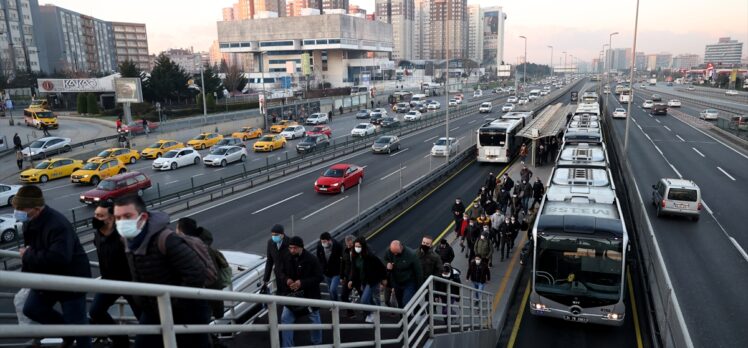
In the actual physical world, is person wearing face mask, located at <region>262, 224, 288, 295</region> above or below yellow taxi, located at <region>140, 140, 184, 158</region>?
above

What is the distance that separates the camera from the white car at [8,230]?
17719 millimetres

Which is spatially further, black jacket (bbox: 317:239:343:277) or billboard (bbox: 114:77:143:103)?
billboard (bbox: 114:77:143:103)

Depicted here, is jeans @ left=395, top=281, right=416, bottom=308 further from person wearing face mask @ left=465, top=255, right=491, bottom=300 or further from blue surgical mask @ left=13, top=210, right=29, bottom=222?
blue surgical mask @ left=13, top=210, right=29, bottom=222

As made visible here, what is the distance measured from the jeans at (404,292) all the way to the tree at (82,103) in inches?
2438

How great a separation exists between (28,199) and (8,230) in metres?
17.9

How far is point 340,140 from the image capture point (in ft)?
157

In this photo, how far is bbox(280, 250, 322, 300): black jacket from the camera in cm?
671


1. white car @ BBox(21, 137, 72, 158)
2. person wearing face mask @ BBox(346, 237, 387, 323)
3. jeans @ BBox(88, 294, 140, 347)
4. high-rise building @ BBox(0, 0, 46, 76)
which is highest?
high-rise building @ BBox(0, 0, 46, 76)

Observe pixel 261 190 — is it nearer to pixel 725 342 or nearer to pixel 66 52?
pixel 725 342

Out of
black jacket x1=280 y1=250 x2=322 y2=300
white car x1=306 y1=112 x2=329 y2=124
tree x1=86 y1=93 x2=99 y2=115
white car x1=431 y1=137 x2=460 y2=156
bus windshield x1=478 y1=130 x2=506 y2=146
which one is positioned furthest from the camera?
white car x1=306 y1=112 x2=329 y2=124

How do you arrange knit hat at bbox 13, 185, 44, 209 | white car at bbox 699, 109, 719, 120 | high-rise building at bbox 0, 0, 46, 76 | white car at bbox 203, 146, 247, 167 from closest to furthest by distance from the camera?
knit hat at bbox 13, 185, 44, 209, white car at bbox 203, 146, 247, 167, white car at bbox 699, 109, 719, 120, high-rise building at bbox 0, 0, 46, 76

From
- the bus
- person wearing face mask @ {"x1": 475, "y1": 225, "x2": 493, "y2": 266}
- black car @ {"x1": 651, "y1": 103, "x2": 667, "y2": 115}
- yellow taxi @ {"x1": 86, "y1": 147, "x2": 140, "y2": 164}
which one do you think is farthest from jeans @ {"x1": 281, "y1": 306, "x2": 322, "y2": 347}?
black car @ {"x1": 651, "y1": 103, "x2": 667, "y2": 115}

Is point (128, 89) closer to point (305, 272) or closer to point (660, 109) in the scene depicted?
point (305, 272)

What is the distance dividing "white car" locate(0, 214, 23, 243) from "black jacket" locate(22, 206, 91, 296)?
1711 centimetres
